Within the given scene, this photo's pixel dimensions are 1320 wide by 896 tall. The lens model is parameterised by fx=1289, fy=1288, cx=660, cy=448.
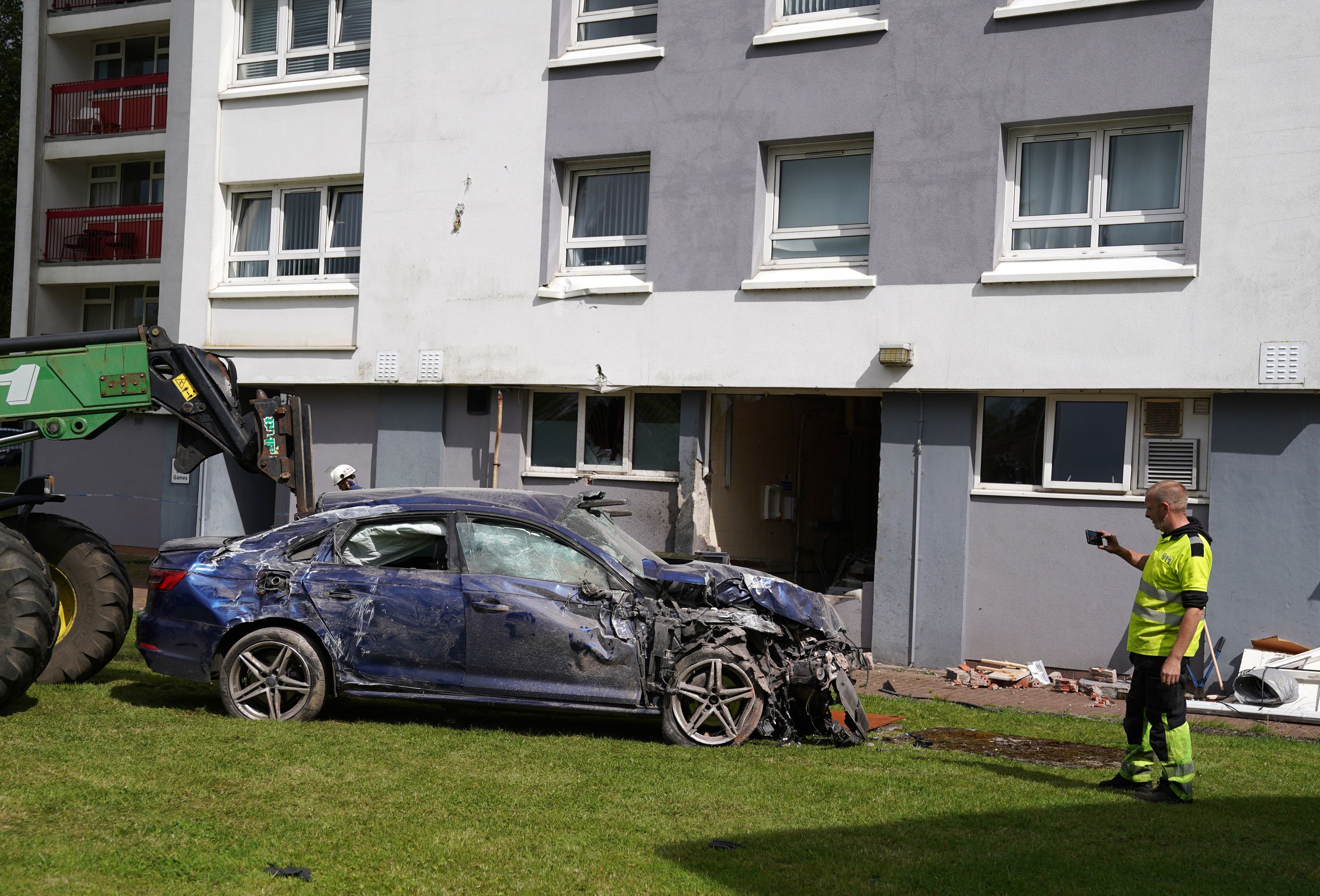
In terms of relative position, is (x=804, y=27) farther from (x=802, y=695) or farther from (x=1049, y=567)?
(x=802, y=695)

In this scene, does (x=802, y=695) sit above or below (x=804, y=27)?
below

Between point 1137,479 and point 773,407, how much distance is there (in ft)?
15.9

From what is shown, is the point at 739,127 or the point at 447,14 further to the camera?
the point at 447,14

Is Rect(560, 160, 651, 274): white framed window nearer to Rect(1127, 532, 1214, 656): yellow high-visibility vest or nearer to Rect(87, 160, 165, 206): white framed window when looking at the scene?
Rect(1127, 532, 1214, 656): yellow high-visibility vest

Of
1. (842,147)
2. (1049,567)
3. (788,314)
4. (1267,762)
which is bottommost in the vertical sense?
(1267,762)

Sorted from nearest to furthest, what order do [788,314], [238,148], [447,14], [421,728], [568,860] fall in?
1. [568,860]
2. [421,728]
3. [788,314]
4. [447,14]
5. [238,148]

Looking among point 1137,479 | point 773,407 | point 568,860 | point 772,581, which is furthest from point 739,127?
point 568,860

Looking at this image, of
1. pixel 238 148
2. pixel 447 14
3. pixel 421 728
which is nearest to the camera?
pixel 421 728

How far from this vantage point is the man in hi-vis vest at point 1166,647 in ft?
24.6

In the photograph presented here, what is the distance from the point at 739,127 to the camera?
14.8 meters

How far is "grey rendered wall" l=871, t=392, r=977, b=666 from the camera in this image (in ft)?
45.1

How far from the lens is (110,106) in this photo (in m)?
29.2

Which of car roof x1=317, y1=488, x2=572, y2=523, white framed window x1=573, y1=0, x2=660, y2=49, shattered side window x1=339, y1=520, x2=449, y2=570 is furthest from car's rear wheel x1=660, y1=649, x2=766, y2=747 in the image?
white framed window x1=573, y1=0, x2=660, y2=49

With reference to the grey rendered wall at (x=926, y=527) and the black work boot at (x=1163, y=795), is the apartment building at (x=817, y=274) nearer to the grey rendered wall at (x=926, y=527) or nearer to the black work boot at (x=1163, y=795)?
the grey rendered wall at (x=926, y=527)
